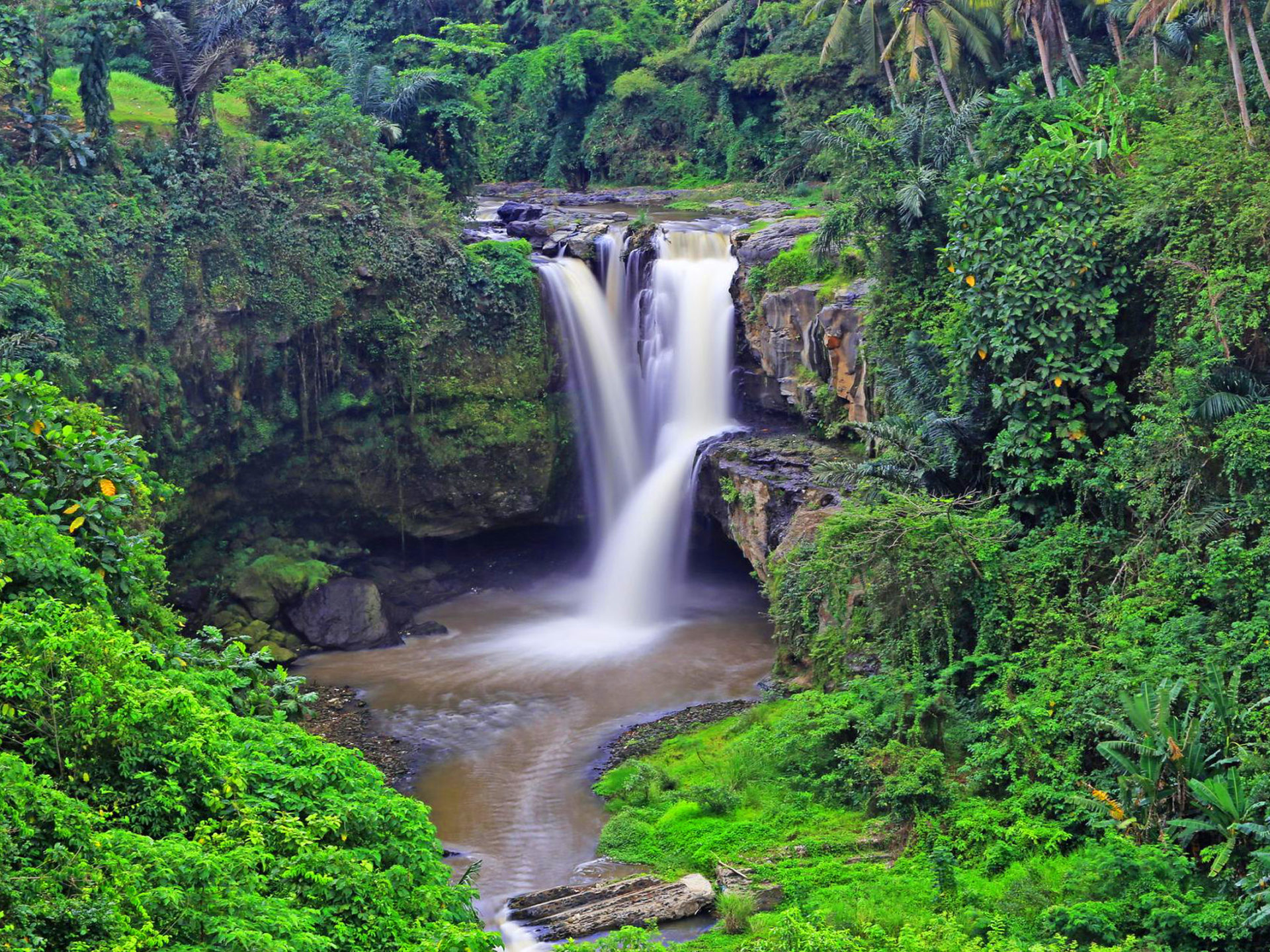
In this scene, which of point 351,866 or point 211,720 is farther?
point 211,720

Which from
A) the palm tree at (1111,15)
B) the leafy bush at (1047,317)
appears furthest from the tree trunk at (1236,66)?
the palm tree at (1111,15)

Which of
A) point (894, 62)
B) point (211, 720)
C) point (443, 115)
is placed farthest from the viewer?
point (894, 62)

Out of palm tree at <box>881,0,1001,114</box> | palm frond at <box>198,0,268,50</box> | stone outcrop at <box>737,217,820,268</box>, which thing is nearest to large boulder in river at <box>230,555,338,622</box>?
palm frond at <box>198,0,268,50</box>

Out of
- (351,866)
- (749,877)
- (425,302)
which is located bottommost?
(749,877)

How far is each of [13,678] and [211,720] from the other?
1.39 metres

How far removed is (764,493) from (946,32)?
31.6 feet

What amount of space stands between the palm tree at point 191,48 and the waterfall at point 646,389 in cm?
697

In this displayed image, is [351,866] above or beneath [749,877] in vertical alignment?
above

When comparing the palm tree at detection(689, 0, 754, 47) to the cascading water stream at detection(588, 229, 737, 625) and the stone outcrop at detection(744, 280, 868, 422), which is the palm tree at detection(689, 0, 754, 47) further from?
the stone outcrop at detection(744, 280, 868, 422)

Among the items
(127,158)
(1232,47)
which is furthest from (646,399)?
(1232,47)

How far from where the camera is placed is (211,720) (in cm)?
920

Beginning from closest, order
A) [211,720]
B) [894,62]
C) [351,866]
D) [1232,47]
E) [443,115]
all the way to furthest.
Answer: [351,866] → [211,720] → [1232,47] → [443,115] → [894,62]

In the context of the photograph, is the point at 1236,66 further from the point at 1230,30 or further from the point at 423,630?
the point at 423,630

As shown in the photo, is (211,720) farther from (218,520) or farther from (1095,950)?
(218,520)
